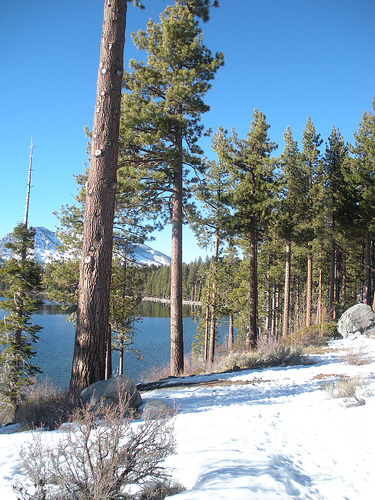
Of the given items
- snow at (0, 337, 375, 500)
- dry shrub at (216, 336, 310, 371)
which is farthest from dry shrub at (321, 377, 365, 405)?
dry shrub at (216, 336, 310, 371)

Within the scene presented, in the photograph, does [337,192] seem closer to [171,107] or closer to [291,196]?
[291,196]

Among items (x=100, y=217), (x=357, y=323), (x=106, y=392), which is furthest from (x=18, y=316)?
(x=357, y=323)

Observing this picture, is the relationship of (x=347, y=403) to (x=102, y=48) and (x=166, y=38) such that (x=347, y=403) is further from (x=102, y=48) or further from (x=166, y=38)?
(x=166, y=38)

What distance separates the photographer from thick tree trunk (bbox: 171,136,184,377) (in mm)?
9078

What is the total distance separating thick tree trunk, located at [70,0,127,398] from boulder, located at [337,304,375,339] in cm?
1228

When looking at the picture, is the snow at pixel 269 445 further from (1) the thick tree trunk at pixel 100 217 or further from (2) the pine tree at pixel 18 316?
(2) the pine tree at pixel 18 316

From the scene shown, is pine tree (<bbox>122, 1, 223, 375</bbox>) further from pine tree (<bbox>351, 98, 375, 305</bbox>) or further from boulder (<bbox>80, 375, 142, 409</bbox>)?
pine tree (<bbox>351, 98, 375, 305</bbox>)

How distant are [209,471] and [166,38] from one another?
10468 mm

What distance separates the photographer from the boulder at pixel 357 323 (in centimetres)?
1341

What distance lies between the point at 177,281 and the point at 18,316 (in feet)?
20.3

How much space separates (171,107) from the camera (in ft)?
32.1

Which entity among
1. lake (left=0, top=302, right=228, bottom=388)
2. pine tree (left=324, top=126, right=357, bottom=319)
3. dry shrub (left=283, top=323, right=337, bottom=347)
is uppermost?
pine tree (left=324, top=126, right=357, bottom=319)

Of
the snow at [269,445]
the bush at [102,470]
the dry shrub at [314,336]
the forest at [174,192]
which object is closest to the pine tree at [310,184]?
the forest at [174,192]

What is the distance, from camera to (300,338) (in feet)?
40.9
